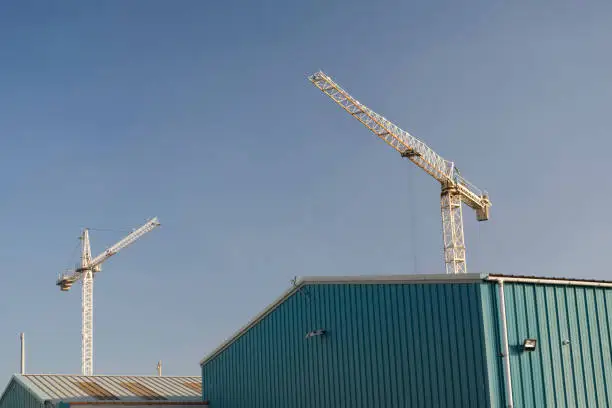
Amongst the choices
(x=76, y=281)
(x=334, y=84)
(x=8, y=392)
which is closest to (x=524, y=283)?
(x=8, y=392)

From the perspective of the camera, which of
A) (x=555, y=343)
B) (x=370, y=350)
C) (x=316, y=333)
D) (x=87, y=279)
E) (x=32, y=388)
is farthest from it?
(x=87, y=279)

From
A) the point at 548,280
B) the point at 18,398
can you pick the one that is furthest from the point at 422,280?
the point at 18,398

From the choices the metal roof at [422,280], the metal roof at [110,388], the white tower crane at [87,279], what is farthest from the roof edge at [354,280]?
the white tower crane at [87,279]

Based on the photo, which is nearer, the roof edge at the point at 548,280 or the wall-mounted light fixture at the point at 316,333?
the roof edge at the point at 548,280

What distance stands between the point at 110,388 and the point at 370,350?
20.6 m

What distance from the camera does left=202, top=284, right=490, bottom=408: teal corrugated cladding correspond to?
2712 cm

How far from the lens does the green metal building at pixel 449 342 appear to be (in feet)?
88.1

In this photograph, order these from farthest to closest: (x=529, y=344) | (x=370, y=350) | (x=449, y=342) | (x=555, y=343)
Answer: (x=370, y=350)
(x=555, y=343)
(x=449, y=342)
(x=529, y=344)

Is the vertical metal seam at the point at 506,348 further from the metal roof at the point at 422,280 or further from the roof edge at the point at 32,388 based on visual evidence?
the roof edge at the point at 32,388

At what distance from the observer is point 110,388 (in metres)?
45.8

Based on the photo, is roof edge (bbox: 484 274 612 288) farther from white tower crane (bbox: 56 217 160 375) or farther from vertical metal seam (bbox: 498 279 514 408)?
white tower crane (bbox: 56 217 160 375)

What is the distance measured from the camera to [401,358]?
94.8 ft

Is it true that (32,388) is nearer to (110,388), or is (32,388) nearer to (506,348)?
(110,388)

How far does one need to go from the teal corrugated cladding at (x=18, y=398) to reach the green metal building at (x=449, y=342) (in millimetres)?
14194
